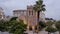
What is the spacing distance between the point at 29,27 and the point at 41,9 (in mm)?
19607

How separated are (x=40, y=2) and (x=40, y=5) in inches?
30.9

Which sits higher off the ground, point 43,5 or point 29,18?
point 43,5

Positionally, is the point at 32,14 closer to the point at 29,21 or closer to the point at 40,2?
the point at 29,21

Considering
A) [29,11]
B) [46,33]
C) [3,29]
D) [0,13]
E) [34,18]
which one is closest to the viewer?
[46,33]

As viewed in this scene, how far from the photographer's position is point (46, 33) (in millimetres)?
43688

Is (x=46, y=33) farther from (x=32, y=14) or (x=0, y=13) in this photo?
(x=0, y=13)

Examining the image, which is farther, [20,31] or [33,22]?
[33,22]

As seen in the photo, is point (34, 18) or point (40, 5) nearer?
point (40, 5)

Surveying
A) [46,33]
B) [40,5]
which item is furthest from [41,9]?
[46,33]

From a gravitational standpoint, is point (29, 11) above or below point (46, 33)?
above

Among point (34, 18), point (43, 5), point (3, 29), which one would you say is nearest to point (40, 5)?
point (43, 5)

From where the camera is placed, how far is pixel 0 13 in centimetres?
12594

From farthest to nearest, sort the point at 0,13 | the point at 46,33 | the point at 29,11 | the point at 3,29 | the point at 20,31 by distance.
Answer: the point at 0,13 < the point at 29,11 < the point at 3,29 < the point at 46,33 < the point at 20,31

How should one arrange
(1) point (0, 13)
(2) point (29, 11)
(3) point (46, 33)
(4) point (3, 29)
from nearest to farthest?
(3) point (46, 33) < (4) point (3, 29) < (2) point (29, 11) < (1) point (0, 13)
